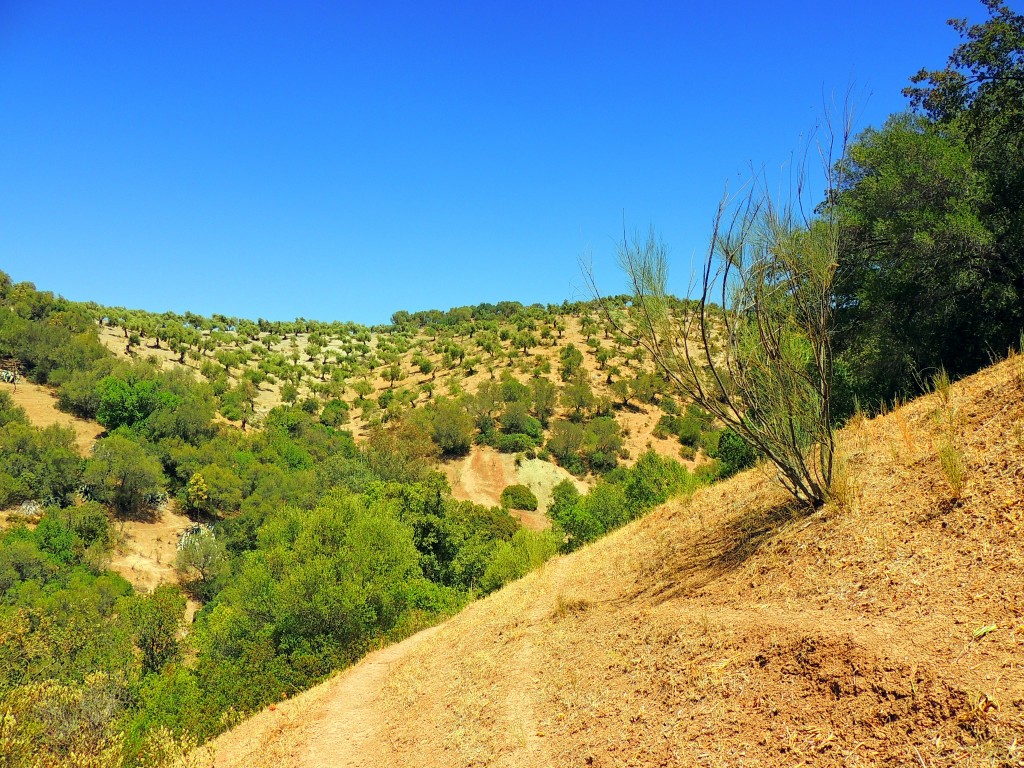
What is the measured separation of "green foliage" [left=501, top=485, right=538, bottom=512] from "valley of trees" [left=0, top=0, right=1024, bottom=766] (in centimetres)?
15

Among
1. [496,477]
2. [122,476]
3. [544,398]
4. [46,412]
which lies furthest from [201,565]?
[544,398]

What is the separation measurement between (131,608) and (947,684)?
89.0ft

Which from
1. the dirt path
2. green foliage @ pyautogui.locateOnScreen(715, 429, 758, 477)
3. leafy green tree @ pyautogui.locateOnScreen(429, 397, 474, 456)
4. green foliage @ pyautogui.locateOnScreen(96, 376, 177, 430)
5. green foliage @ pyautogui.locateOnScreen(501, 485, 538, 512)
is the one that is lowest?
the dirt path

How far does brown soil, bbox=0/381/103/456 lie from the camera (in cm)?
3962

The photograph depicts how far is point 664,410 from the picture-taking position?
52406 millimetres

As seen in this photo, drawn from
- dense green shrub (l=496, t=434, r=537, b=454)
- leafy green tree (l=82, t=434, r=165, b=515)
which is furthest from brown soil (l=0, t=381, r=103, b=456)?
dense green shrub (l=496, t=434, r=537, b=454)

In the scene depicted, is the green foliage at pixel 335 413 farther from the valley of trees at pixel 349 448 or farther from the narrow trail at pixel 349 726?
the narrow trail at pixel 349 726

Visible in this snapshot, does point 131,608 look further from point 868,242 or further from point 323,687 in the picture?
point 868,242

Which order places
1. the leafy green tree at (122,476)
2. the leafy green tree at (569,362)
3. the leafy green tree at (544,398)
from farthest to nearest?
1. the leafy green tree at (569,362)
2. the leafy green tree at (544,398)
3. the leafy green tree at (122,476)

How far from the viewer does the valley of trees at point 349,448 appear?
13.1 meters

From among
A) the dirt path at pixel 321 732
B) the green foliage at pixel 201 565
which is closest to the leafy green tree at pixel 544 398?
the green foliage at pixel 201 565

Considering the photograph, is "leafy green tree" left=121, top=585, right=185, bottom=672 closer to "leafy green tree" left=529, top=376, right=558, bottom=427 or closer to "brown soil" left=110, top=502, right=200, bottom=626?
"brown soil" left=110, top=502, right=200, bottom=626

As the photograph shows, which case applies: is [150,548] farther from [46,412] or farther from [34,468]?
[46,412]

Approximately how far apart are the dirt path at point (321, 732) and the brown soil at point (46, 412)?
35.3m
